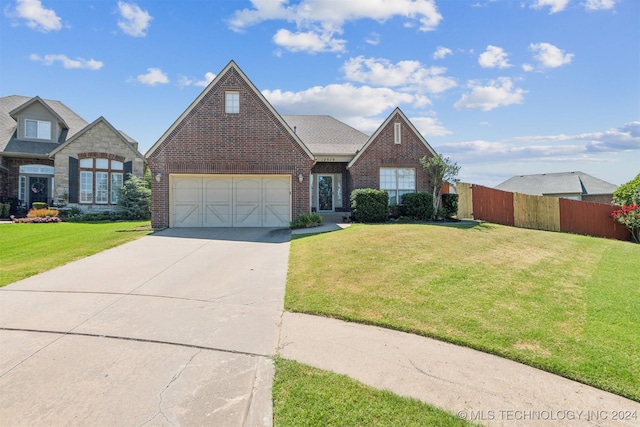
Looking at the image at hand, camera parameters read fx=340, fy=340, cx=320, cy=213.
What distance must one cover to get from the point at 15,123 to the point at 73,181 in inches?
291

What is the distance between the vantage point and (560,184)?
122 ft

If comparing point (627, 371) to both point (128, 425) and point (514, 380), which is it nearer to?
point (514, 380)

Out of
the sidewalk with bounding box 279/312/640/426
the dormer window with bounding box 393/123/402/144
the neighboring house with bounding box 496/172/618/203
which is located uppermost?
the dormer window with bounding box 393/123/402/144

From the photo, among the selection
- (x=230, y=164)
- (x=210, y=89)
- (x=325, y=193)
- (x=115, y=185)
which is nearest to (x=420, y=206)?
(x=325, y=193)

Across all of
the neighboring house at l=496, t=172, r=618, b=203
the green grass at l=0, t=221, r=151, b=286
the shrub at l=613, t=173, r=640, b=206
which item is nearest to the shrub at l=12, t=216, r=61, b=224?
the green grass at l=0, t=221, r=151, b=286

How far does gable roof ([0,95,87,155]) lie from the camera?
851 inches

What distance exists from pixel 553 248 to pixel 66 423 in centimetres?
1274

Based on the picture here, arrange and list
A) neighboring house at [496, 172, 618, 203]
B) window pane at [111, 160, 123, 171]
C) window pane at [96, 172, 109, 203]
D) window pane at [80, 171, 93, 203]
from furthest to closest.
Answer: neighboring house at [496, 172, 618, 203] < window pane at [111, 160, 123, 171] < window pane at [96, 172, 109, 203] < window pane at [80, 171, 93, 203]

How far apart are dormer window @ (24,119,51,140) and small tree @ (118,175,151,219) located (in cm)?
755

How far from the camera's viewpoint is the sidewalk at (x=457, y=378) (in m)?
2.91

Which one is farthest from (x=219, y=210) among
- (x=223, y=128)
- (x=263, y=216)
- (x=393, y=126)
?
(x=393, y=126)

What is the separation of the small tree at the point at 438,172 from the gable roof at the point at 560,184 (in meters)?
23.5

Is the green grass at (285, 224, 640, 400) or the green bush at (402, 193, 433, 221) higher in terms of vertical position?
the green bush at (402, 193, 433, 221)

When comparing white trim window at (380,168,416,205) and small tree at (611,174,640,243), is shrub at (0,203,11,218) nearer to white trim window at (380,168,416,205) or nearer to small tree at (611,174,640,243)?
white trim window at (380,168,416,205)
